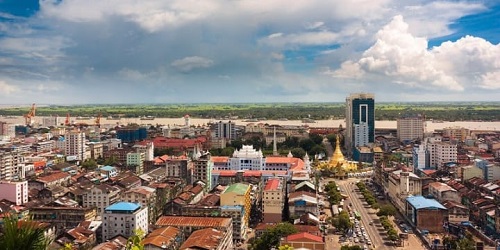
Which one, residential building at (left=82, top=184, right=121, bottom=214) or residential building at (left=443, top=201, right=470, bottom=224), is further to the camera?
residential building at (left=82, top=184, right=121, bottom=214)

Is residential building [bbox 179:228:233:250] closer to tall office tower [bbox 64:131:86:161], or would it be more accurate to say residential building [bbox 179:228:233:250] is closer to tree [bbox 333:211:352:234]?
tree [bbox 333:211:352:234]

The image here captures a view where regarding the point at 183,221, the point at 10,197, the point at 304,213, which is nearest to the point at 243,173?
the point at 304,213

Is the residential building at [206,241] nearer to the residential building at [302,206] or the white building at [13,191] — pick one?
the residential building at [302,206]

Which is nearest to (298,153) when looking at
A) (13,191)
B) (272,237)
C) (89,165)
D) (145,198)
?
(89,165)

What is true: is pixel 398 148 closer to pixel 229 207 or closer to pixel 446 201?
pixel 446 201

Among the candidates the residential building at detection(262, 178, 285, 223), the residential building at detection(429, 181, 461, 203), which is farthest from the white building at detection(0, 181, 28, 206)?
the residential building at detection(429, 181, 461, 203)

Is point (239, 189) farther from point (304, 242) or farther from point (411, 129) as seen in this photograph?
point (411, 129)

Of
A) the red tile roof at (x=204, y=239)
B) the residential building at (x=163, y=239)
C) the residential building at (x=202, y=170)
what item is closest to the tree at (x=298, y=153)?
the residential building at (x=202, y=170)
